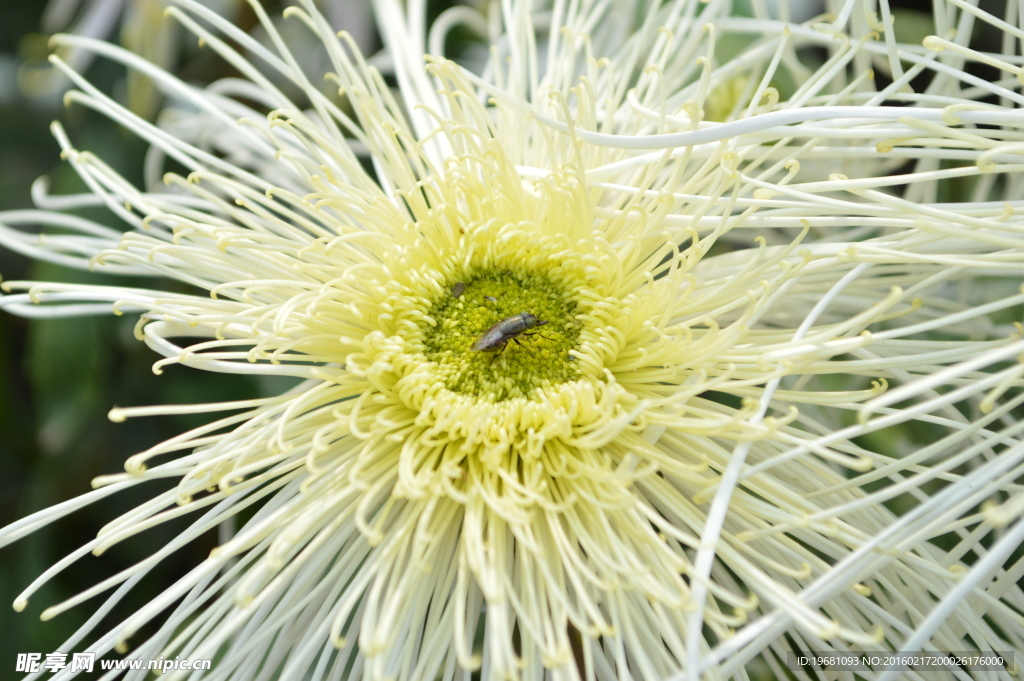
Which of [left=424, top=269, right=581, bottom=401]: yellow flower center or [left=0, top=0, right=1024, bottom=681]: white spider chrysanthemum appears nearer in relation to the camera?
[left=0, top=0, right=1024, bottom=681]: white spider chrysanthemum

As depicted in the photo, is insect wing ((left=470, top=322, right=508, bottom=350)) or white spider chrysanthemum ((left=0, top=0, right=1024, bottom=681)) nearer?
white spider chrysanthemum ((left=0, top=0, right=1024, bottom=681))

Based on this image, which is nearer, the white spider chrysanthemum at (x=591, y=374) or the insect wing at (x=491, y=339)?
the white spider chrysanthemum at (x=591, y=374)

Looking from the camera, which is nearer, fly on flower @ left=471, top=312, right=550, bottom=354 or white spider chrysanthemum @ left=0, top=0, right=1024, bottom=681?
white spider chrysanthemum @ left=0, top=0, right=1024, bottom=681

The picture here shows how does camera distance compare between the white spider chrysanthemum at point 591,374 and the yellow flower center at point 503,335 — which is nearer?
the white spider chrysanthemum at point 591,374

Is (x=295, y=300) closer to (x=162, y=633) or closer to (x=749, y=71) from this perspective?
(x=162, y=633)

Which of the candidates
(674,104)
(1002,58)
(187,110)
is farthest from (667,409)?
(187,110)
